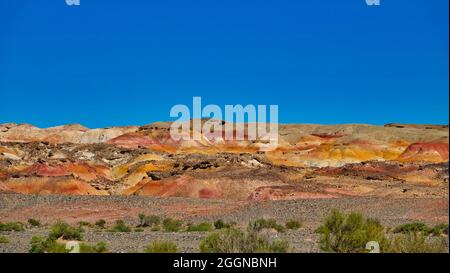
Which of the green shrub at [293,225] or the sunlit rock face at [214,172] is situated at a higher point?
the sunlit rock face at [214,172]

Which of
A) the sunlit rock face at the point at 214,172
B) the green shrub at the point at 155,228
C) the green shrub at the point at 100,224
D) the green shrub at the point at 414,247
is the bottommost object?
the green shrub at the point at 414,247

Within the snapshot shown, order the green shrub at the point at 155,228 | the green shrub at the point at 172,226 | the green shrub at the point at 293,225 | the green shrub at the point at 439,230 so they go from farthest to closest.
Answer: the green shrub at the point at 155,228
the green shrub at the point at 172,226
the green shrub at the point at 293,225
the green shrub at the point at 439,230

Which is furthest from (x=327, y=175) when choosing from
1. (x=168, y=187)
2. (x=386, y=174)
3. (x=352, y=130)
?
(x=352, y=130)

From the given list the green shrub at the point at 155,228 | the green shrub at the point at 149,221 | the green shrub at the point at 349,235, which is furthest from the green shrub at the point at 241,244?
the green shrub at the point at 149,221

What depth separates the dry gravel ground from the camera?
23859 millimetres

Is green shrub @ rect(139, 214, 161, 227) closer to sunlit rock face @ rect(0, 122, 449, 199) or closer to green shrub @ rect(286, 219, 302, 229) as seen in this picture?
green shrub @ rect(286, 219, 302, 229)

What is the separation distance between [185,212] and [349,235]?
23541 millimetres

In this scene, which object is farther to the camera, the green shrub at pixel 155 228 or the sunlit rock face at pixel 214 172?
the sunlit rock face at pixel 214 172

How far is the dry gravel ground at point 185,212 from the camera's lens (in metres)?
23.9

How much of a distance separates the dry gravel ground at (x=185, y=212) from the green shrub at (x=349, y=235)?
1754mm

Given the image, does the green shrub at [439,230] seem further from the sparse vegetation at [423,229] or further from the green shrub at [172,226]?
the green shrub at [172,226]

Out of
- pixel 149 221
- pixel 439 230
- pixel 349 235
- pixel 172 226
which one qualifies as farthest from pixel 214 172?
pixel 349 235

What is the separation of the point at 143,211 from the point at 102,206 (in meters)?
3.96

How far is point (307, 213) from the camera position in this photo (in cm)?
3378
